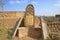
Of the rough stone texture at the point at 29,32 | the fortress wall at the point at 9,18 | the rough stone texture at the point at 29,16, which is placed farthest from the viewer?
the fortress wall at the point at 9,18

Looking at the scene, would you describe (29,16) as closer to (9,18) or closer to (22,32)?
(22,32)

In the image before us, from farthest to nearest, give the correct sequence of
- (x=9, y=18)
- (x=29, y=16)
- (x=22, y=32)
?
(x=9, y=18) < (x=29, y=16) < (x=22, y=32)

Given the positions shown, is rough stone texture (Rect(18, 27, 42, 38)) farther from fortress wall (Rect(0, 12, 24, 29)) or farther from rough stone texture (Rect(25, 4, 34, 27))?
fortress wall (Rect(0, 12, 24, 29))

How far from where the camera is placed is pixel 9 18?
687 inches

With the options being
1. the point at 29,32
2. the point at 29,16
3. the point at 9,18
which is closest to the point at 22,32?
the point at 29,32

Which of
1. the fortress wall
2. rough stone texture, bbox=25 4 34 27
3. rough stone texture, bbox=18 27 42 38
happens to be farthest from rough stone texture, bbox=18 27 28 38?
the fortress wall

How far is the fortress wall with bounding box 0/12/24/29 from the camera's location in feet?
55.9

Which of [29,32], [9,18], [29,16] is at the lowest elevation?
[29,32]

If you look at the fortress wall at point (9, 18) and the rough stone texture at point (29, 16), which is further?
the fortress wall at point (9, 18)

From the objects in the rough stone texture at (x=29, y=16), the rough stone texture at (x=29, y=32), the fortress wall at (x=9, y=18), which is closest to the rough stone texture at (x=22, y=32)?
the rough stone texture at (x=29, y=32)

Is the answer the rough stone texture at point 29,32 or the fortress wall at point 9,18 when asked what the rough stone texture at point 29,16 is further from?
the fortress wall at point 9,18

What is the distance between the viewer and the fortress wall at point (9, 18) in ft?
55.9

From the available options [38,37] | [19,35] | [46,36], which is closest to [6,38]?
[19,35]

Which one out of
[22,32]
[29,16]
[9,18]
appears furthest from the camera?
[9,18]
